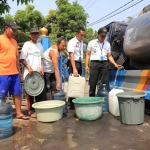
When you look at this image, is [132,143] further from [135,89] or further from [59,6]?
[59,6]

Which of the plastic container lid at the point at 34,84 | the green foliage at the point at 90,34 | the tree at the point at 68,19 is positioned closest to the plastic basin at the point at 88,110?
the plastic container lid at the point at 34,84

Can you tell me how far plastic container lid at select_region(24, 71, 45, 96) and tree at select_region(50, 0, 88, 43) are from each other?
40.2ft

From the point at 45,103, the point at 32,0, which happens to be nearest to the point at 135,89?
the point at 45,103

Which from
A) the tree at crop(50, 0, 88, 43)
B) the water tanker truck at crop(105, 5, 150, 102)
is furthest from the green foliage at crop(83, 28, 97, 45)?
the water tanker truck at crop(105, 5, 150, 102)

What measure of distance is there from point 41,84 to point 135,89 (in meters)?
1.99

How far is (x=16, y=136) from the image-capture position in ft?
10.6

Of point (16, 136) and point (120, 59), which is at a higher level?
point (120, 59)

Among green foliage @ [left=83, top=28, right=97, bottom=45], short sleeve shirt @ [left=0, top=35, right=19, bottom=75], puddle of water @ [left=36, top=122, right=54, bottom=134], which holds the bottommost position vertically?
puddle of water @ [left=36, top=122, right=54, bottom=134]

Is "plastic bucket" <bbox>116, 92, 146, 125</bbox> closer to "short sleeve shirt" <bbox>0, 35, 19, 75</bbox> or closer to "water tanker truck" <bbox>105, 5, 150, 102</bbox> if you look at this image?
"water tanker truck" <bbox>105, 5, 150, 102</bbox>

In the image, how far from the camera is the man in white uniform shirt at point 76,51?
4.58m

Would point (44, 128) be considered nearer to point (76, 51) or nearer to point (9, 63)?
point (9, 63)

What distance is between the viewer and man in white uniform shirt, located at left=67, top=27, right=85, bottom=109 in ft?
15.0

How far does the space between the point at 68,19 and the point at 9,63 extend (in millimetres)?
13572

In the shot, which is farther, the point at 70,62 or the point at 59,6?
the point at 59,6
